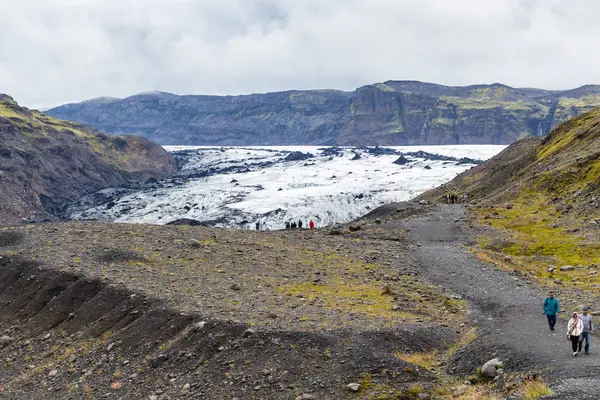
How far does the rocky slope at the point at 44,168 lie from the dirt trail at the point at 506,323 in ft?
317

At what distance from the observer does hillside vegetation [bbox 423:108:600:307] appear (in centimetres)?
3397

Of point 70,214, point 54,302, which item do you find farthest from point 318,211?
point 54,302

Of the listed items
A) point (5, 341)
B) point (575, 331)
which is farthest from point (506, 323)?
point (5, 341)

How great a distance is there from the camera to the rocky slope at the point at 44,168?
12444cm

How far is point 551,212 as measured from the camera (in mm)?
49719

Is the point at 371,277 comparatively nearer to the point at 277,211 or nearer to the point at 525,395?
the point at 525,395

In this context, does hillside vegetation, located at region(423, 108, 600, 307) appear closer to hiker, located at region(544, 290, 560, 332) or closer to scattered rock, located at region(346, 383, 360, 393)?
hiker, located at region(544, 290, 560, 332)

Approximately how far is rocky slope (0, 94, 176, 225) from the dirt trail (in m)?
96.5

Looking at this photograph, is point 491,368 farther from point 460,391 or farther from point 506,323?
point 506,323

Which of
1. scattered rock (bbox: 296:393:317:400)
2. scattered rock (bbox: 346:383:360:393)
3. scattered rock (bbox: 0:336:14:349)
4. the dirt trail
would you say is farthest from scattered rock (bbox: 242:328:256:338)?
scattered rock (bbox: 0:336:14:349)

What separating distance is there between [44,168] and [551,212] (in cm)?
13577

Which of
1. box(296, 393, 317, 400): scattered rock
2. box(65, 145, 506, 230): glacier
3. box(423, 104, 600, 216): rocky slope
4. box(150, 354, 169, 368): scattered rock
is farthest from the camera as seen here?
box(65, 145, 506, 230): glacier

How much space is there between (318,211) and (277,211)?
8.36m

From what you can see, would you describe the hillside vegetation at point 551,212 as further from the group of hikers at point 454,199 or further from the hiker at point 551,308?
the hiker at point 551,308
